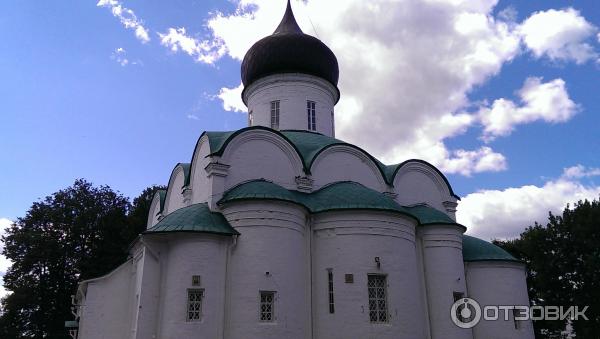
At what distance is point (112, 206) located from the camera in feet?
75.6

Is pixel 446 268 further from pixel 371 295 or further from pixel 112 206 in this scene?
pixel 112 206

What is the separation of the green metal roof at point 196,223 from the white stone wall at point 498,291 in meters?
8.05

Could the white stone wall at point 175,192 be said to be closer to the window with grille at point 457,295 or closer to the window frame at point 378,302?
the window frame at point 378,302

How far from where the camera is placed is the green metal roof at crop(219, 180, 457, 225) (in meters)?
11.8

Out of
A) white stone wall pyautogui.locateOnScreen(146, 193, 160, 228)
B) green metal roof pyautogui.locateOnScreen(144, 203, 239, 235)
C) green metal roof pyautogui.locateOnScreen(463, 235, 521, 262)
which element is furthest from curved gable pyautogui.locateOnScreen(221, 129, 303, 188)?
green metal roof pyautogui.locateOnScreen(463, 235, 521, 262)

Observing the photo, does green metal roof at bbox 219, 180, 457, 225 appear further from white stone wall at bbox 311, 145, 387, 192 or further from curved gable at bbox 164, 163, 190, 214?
curved gable at bbox 164, 163, 190, 214

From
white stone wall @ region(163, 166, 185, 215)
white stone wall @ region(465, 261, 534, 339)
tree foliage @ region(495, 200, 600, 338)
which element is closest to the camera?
white stone wall @ region(465, 261, 534, 339)

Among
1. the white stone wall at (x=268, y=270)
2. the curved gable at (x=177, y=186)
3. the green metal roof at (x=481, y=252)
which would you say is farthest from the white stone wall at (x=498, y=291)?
the curved gable at (x=177, y=186)

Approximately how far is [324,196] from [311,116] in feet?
16.1

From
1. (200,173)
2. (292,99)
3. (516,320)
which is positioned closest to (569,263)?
(516,320)

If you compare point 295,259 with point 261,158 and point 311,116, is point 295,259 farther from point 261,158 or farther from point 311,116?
point 311,116

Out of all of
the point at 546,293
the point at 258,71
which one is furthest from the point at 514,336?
the point at 258,71

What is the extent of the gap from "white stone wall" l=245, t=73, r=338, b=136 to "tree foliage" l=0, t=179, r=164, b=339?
30.4 feet

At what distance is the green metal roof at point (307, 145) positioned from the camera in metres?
12.8
